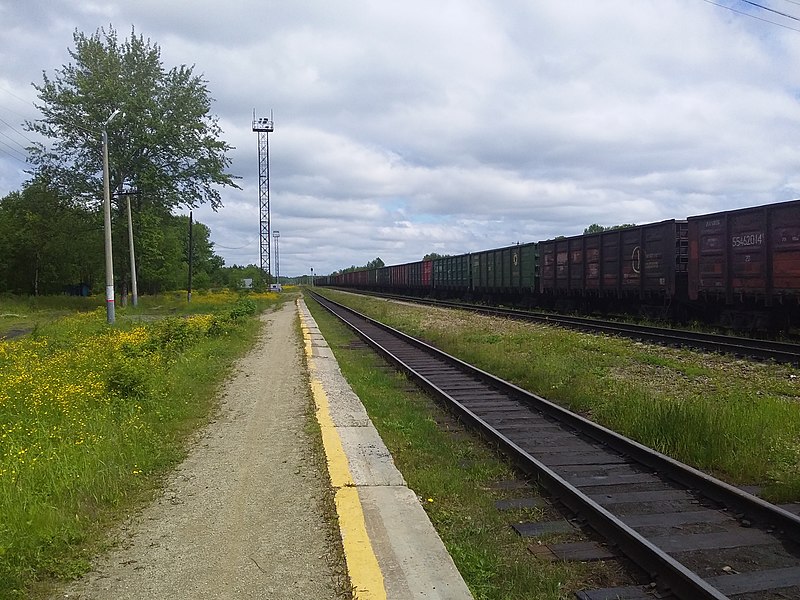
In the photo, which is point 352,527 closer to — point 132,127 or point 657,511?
point 657,511

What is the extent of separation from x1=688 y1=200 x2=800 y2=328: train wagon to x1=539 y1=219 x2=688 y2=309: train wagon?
4.31ft

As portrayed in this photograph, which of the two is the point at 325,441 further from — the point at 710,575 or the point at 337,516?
the point at 710,575

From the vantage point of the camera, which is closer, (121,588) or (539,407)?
(121,588)

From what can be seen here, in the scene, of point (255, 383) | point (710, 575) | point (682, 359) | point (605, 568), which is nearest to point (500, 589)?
point (605, 568)

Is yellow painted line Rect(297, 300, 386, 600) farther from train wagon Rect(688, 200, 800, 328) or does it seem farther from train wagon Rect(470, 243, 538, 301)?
train wagon Rect(470, 243, 538, 301)

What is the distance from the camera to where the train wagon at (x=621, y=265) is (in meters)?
18.2

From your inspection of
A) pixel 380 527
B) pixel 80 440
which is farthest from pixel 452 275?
pixel 380 527

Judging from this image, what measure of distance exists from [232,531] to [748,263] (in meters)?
14.2

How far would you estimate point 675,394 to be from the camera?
907cm

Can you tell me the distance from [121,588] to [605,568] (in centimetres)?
279

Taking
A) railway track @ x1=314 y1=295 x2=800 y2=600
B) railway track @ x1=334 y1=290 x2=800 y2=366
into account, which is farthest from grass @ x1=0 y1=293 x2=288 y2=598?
railway track @ x1=334 y1=290 x2=800 y2=366

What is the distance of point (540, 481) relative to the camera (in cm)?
542

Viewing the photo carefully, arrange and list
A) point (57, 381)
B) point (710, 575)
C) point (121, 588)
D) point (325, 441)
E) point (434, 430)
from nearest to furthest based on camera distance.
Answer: point (121, 588), point (710, 575), point (325, 441), point (434, 430), point (57, 381)

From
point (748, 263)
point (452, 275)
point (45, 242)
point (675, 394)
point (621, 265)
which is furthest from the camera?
point (452, 275)
